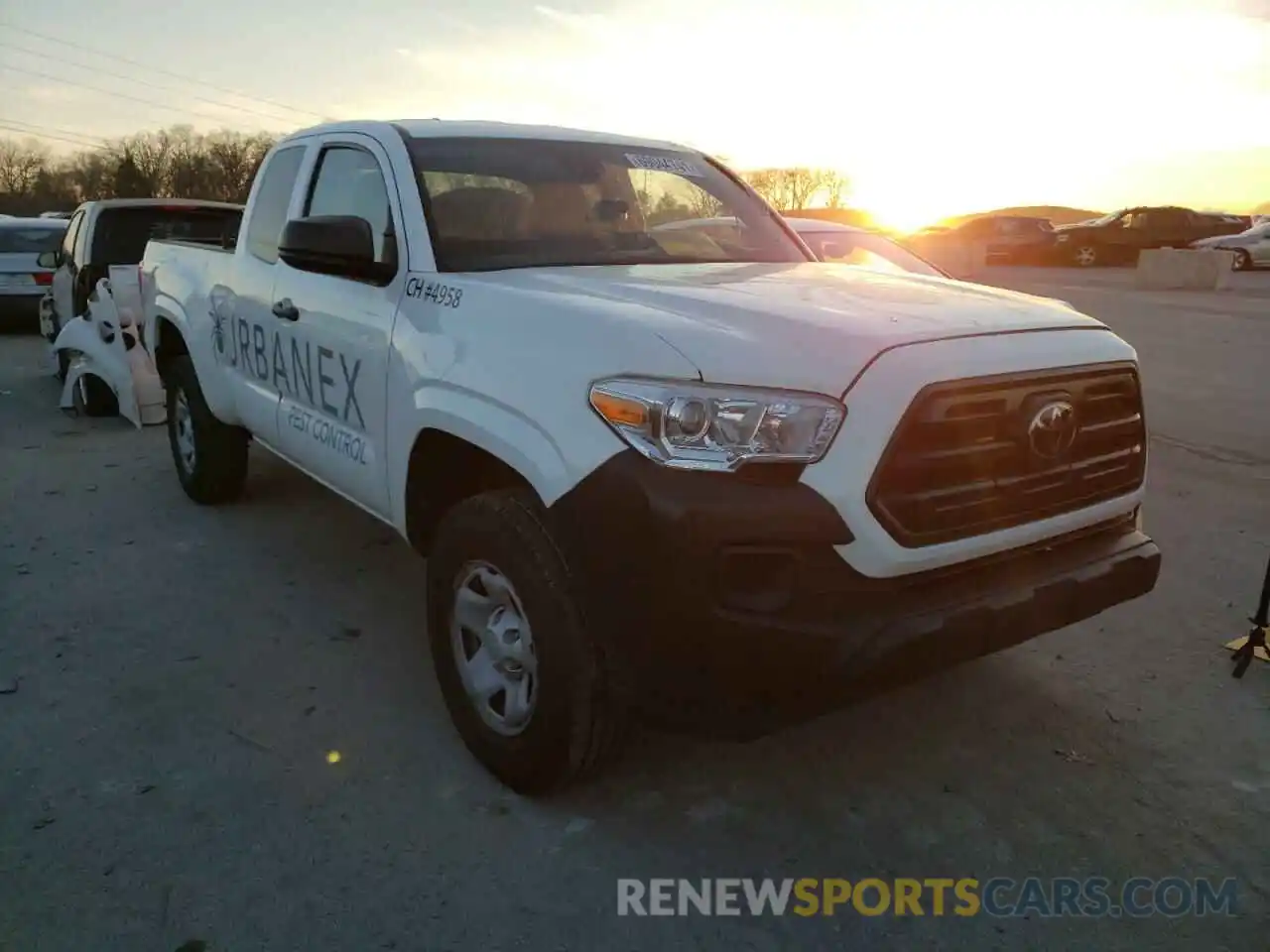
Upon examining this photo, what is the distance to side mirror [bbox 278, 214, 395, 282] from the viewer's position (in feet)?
10.7

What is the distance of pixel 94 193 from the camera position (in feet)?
208

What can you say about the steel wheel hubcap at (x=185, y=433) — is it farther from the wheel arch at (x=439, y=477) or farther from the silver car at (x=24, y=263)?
the silver car at (x=24, y=263)

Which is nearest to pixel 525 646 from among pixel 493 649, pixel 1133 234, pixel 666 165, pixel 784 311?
pixel 493 649

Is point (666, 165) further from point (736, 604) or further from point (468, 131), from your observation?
point (736, 604)

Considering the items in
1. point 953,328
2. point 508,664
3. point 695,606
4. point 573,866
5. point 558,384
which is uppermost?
point 953,328

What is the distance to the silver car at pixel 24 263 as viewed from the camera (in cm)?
1347

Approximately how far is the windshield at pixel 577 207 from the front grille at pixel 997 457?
155cm

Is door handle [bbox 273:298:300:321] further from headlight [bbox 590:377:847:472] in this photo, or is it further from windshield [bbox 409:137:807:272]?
headlight [bbox 590:377:847:472]

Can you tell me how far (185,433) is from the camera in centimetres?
575

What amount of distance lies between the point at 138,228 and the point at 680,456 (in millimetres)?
9144

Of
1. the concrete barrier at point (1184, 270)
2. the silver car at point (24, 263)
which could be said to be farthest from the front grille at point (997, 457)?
the concrete barrier at point (1184, 270)

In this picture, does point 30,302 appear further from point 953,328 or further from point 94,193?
point 94,193

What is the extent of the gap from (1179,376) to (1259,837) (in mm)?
8376

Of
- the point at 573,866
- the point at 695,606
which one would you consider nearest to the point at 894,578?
the point at 695,606
